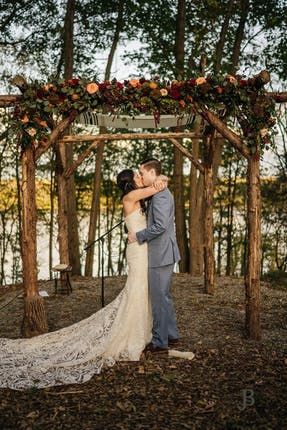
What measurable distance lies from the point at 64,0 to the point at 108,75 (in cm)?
258

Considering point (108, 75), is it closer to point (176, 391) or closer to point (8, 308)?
point (8, 308)

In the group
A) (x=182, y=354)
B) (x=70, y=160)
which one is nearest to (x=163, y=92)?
(x=182, y=354)

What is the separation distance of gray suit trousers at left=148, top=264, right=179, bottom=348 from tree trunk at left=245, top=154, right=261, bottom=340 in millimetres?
1250

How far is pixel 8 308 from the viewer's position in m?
9.45

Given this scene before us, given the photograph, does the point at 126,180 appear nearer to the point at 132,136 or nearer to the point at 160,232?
the point at 160,232

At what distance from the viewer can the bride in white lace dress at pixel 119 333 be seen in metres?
6.04

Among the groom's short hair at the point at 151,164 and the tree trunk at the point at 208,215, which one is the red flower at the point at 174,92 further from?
the tree trunk at the point at 208,215

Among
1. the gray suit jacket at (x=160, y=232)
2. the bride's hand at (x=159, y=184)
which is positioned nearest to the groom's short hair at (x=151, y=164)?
the bride's hand at (x=159, y=184)

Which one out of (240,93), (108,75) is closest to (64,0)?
(108,75)

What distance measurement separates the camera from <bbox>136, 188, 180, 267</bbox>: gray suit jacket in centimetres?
609

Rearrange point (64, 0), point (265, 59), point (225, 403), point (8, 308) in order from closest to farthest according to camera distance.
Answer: point (225, 403)
point (8, 308)
point (64, 0)
point (265, 59)

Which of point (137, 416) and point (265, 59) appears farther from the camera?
point (265, 59)

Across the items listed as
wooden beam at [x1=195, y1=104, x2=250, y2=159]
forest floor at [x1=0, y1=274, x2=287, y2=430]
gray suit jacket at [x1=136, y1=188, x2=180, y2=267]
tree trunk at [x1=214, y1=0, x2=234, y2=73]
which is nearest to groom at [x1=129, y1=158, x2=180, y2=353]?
gray suit jacket at [x1=136, y1=188, x2=180, y2=267]

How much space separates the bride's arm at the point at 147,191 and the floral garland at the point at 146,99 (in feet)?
3.70
